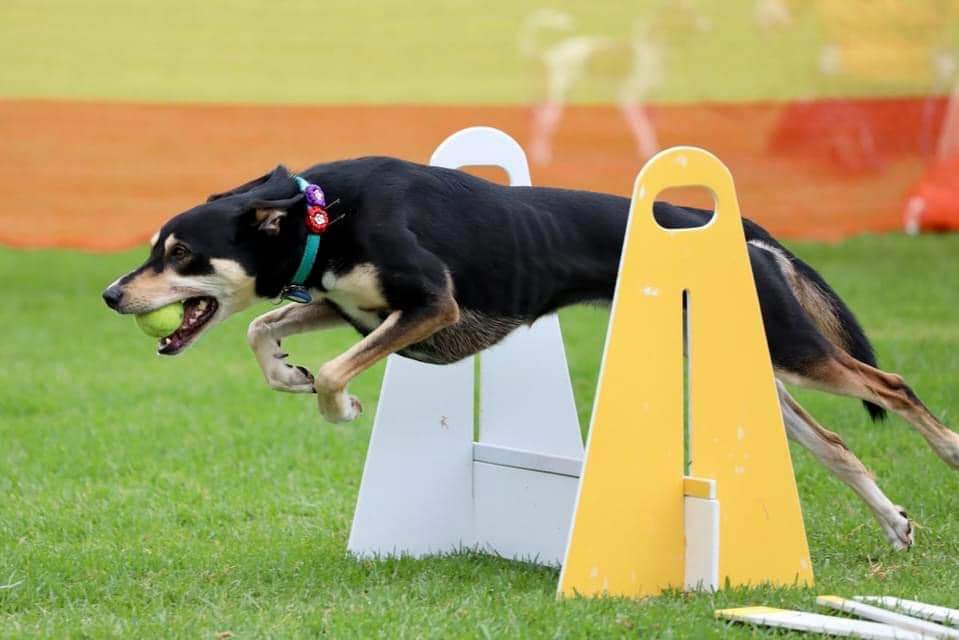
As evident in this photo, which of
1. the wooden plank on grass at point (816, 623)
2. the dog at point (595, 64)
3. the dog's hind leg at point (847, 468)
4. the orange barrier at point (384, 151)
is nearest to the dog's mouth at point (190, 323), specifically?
the wooden plank on grass at point (816, 623)

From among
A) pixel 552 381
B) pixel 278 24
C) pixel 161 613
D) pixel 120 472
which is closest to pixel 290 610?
pixel 161 613

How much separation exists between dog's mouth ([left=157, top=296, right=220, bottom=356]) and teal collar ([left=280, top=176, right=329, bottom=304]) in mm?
240

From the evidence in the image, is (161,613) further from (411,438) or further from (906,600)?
(906,600)

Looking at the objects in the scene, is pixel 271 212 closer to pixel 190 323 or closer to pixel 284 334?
pixel 190 323

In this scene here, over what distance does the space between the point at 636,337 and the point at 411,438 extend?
1.21 m

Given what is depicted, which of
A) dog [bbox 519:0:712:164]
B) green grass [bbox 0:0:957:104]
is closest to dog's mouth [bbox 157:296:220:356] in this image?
green grass [bbox 0:0:957:104]

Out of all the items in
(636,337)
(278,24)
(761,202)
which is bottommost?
(761,202)

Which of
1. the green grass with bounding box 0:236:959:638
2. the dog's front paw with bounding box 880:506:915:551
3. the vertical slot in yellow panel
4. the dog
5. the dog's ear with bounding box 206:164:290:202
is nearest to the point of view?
the green grass with bounding box 0:236:959:638

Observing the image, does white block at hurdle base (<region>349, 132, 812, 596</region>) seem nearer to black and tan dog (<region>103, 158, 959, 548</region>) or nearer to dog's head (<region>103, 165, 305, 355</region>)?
black and tan dog (<region>103, 158, 959, 548</region>)

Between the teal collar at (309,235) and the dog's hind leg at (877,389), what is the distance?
5.35 ft

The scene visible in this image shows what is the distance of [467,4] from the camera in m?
14.0

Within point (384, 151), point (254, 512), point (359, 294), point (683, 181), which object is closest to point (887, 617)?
point (683, 181)

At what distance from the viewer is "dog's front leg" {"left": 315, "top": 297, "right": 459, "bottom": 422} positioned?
432 centimetres

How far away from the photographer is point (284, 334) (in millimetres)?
4891
